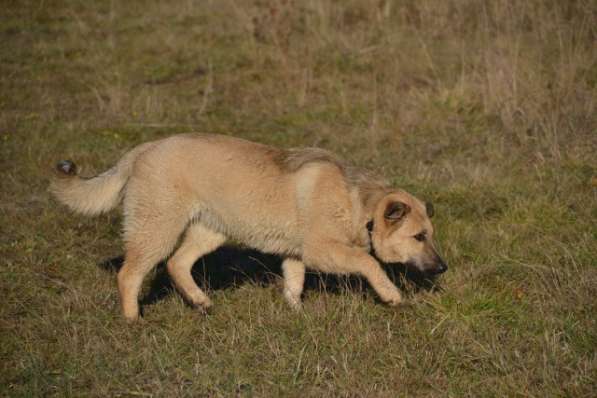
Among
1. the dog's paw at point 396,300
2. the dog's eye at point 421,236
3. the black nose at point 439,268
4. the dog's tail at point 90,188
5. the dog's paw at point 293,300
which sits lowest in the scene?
the dog's paw at point 293,300

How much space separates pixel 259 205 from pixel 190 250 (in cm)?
100

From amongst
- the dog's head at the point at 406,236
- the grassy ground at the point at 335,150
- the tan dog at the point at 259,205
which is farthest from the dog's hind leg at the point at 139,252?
the dog's head at the point at 406,236

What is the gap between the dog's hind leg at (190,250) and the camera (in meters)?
6.00

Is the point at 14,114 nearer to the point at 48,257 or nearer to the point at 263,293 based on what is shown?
the point at 48,257

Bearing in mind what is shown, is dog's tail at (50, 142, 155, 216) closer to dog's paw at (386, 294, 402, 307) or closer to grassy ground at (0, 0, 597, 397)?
grassy ground at (0, 0, 597, 397)

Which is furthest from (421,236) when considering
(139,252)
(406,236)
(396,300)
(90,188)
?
(90,188)

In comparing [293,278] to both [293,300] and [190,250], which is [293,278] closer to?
[293,300]

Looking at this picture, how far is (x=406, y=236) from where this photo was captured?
5.29 meters

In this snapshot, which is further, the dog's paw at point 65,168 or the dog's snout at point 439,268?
the dog's paw at point 65,168

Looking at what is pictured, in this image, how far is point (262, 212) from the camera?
5.48 m

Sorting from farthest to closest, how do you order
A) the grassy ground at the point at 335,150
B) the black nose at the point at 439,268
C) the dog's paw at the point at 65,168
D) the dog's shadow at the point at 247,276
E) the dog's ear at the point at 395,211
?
the dog's shadow at the point at 247,276, the dog's paw at the point at 65,168, the black nose at the point at 439,268, the dog's ear at the point at 395,211, the grassy ground at the point at 335,150

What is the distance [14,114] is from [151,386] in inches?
285

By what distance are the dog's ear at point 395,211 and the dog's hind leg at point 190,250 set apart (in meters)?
1.63

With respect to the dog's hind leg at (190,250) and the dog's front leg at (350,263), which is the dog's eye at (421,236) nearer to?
the dog's front leg at (350,263)
